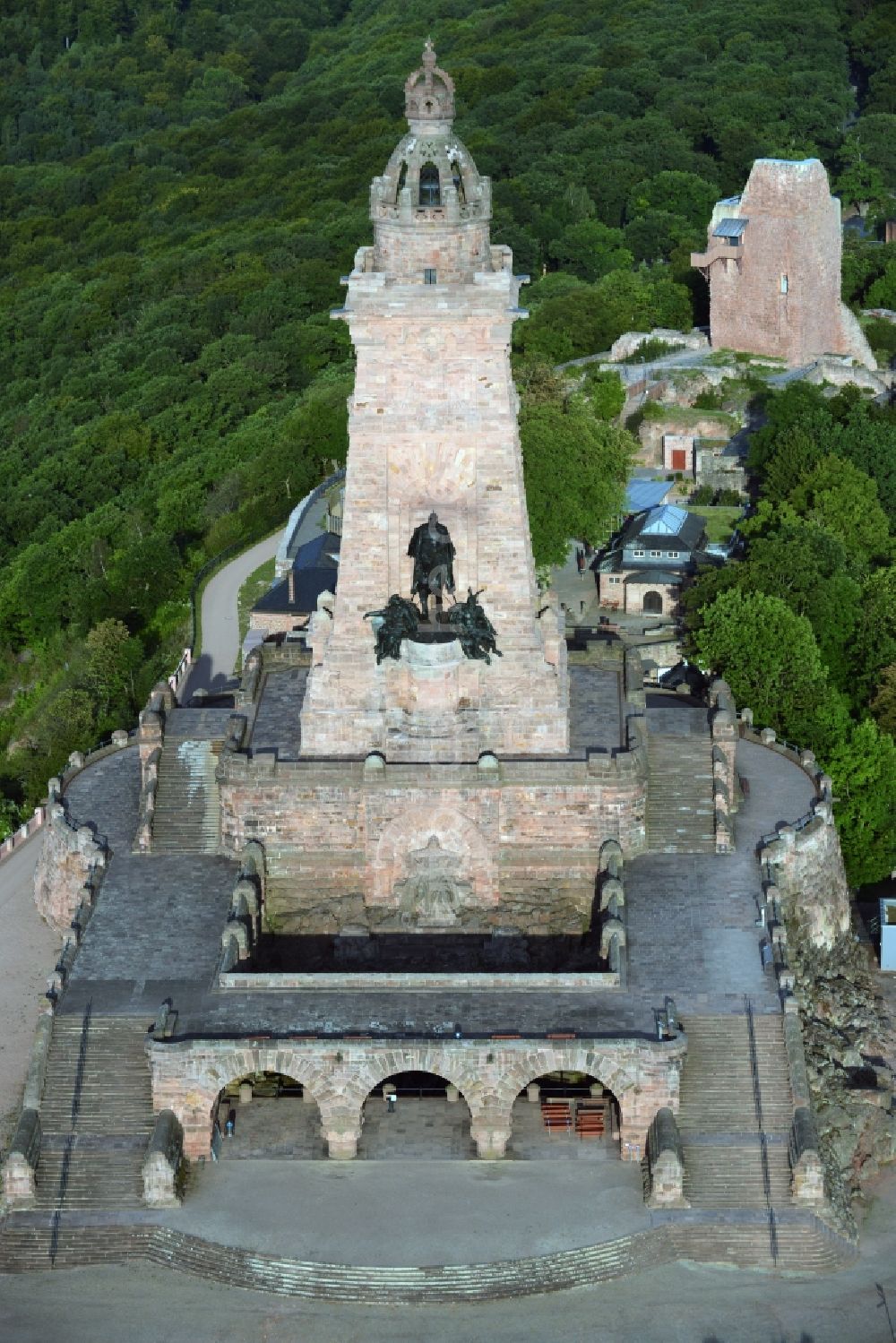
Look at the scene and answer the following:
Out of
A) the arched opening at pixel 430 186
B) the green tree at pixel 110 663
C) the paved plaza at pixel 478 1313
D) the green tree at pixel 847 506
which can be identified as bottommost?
the paved plaza at pixel 478 1313

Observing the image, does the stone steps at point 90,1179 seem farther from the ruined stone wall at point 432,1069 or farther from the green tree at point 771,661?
the green tree at point 771,661

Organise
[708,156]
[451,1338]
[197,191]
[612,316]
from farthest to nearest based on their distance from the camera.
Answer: [197,191]
[708,156]
[612,316]
[451,1338]

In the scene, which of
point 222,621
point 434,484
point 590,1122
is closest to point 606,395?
point 222,621

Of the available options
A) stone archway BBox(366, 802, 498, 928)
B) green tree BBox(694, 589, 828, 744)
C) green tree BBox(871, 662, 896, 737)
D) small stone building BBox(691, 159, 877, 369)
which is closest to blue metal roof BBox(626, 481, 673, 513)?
small stone building BBox(691, 159, 877, 369)

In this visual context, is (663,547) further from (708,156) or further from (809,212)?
(708,156)

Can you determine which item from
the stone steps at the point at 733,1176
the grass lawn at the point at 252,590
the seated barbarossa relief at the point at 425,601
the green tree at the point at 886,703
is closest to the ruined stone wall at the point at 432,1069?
the stone steps at the point at 733,1176

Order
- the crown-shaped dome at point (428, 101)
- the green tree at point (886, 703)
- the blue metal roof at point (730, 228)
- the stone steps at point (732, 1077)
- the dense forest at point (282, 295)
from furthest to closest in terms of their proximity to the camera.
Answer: the blue metal roof at point (730, 228), the dense forest at point (282, 295), the green tree at point (886, 703), the crown-shaped dome at point (428, 101), the stone steps at point (732, 1077)

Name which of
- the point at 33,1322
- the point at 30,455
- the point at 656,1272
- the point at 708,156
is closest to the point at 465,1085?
the point at 656,1272
